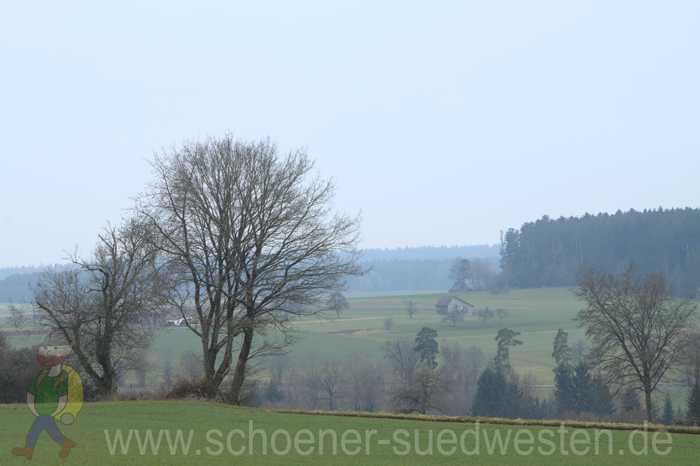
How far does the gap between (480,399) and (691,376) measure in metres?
13.2

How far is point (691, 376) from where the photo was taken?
179ft

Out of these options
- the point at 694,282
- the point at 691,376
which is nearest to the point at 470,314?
the point at 694,282

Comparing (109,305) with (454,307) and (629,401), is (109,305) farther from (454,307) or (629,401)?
(454,307)

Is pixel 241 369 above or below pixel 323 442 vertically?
above

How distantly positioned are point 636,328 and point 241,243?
82.0ft

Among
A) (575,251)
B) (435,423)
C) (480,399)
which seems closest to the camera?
(435,423)

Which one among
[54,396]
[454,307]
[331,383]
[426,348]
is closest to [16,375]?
[54,396]

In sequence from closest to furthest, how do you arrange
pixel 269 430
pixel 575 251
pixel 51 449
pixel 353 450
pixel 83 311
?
1. pixel 51 449
2. pixel 353 450
3. pixel 269 430
4. pixel 83 311
5. pixel 575 251

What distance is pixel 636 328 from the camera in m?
48.5

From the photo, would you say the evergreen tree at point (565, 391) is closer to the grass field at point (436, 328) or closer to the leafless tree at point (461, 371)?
the leafless tree at point (461, 371)

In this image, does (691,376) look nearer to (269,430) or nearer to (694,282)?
(269,430)

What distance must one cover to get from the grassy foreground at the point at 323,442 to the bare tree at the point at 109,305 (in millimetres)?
10990

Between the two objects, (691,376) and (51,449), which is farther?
(691,376)

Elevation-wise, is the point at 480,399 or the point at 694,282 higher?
the point at 694,282
